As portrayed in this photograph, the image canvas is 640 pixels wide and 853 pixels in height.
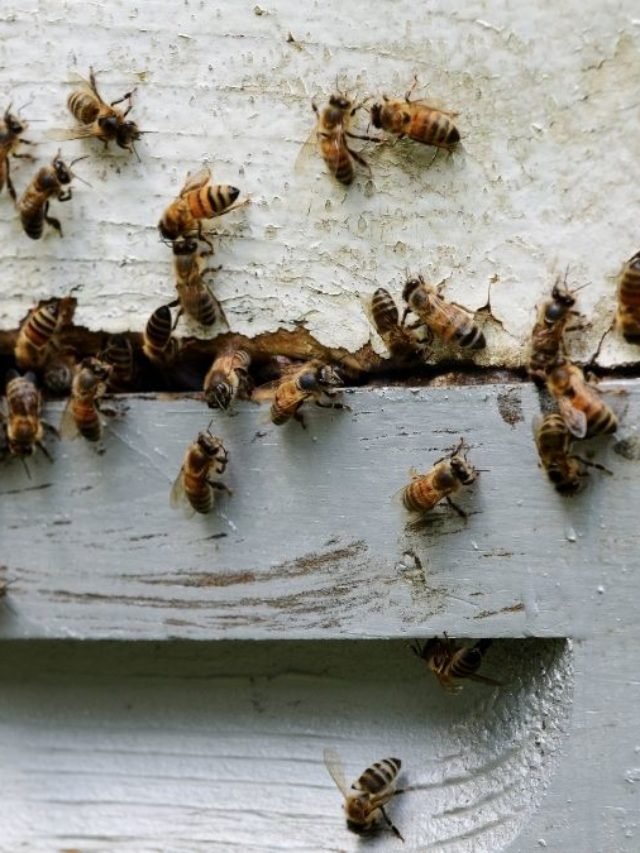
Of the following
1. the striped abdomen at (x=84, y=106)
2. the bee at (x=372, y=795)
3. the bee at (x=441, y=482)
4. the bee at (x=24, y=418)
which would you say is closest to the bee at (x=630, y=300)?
the bee at (x=441, y=482)

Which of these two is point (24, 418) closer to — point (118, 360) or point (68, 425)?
point (68, 425)

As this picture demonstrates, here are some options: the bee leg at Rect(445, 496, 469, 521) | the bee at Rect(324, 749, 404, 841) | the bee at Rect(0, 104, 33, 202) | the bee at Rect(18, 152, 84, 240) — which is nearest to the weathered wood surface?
the bee leg at Rect(445, 496, 469, 521)

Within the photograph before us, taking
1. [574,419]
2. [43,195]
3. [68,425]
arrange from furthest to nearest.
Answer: [68,425]
[43,195]
[574,419]

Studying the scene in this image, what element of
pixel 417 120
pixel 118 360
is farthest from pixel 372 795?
pixel 417 120

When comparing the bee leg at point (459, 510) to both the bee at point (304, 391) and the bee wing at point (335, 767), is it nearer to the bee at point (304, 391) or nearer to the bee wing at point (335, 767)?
the bee at point (304, 391)

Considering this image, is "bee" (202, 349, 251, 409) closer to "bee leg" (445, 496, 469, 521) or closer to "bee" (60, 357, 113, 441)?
"bee" (60, 357, 113, 441)

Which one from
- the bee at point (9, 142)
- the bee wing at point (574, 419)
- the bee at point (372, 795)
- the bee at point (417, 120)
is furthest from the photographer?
the bee at point (9, 142)

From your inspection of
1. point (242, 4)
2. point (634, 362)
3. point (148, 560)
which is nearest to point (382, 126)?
point (242, 4)
